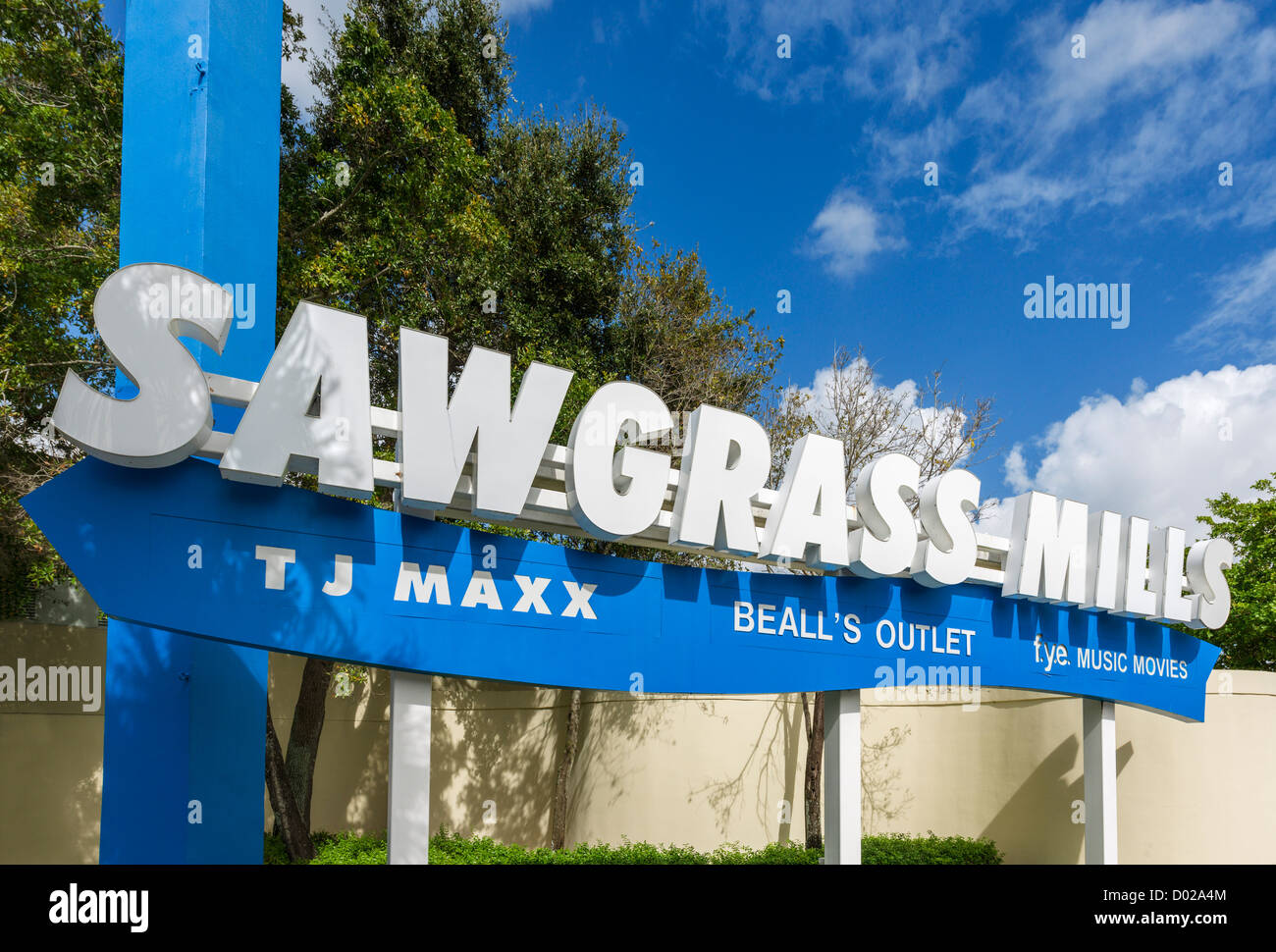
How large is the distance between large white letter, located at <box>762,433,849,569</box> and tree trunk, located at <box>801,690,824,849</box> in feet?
22.2

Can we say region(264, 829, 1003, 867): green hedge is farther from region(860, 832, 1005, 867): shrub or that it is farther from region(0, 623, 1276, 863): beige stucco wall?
region(0, 623, 1276, 863): beige stucco wall

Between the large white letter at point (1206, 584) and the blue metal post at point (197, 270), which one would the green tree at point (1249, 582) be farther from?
the blue metal post at point (197, 270)

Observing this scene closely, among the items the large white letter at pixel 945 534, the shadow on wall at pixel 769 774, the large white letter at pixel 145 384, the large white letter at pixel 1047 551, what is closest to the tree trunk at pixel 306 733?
the shadow on wall at pixel 769 774

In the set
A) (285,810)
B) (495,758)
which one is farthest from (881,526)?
(495,758)

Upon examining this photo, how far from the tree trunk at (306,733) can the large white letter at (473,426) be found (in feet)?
25.2

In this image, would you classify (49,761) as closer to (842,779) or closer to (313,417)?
(313,417)

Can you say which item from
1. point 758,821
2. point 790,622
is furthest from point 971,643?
point 758,821

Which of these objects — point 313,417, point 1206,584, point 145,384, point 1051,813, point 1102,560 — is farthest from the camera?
point 1051,813

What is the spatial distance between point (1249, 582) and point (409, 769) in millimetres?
23379

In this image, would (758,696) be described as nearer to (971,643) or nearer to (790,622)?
(971,643)

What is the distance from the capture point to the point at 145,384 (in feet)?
20.4

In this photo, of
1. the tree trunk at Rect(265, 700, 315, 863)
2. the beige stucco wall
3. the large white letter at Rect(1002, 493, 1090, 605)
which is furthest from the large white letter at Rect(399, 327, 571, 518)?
the beige stucco wall
